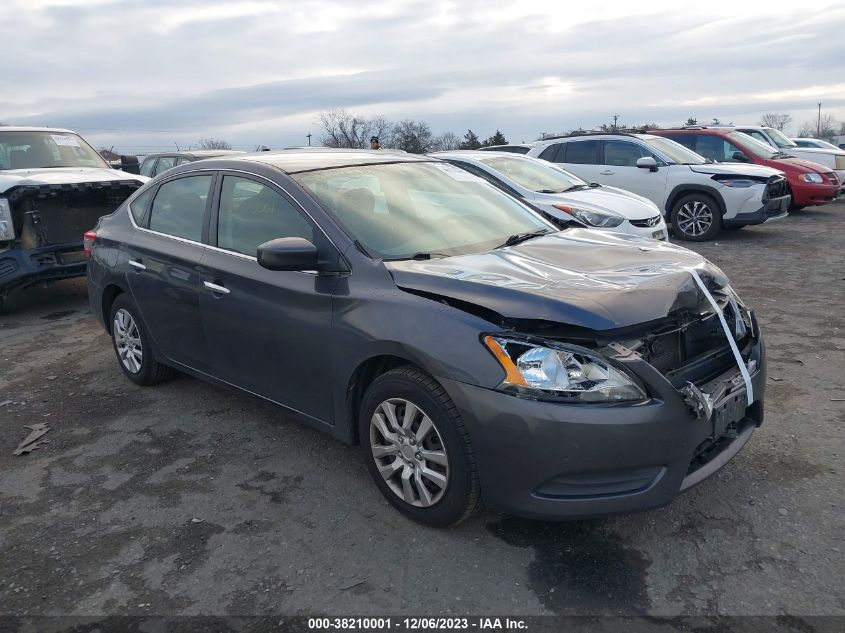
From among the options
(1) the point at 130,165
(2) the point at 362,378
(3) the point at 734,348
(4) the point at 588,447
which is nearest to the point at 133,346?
(2) the point at 362,378

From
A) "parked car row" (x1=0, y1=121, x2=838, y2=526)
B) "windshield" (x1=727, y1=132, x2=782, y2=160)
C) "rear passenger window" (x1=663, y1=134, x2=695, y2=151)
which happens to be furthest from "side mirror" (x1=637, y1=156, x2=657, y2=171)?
"parked car row" (x1=0, y1=121, x2=838, y2=526)

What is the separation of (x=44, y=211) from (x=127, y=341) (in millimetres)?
3156

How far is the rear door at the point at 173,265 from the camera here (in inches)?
170

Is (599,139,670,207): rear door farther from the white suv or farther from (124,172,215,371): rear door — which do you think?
(124,172,215,371): rear door

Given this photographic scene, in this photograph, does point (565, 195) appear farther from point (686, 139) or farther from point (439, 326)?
point (686, 139)

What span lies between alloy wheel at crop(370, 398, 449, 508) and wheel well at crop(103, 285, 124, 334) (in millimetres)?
2815

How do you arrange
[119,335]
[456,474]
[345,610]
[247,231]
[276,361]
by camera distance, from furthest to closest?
[119,335]
[247,231]
[276,361]
[456,474]
[345,610]

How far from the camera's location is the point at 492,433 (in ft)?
9.21

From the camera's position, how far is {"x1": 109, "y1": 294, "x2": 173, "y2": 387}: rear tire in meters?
5.00

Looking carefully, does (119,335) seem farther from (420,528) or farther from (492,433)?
(492,433)

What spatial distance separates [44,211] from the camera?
7438 mm

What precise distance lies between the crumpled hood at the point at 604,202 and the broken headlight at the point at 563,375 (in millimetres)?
5659

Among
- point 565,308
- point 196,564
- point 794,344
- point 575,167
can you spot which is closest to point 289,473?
point 196,564

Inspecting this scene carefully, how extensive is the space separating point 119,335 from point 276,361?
2.09 metres
